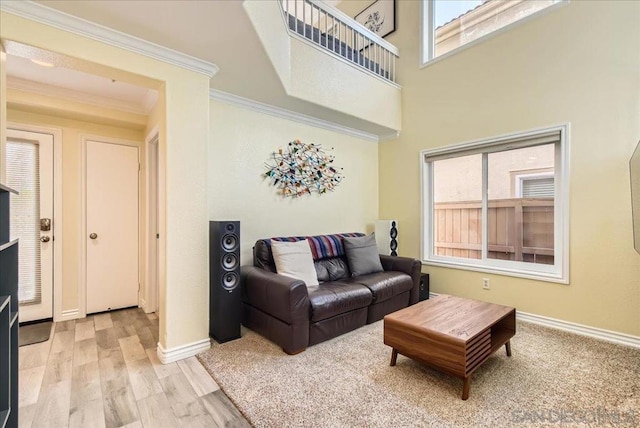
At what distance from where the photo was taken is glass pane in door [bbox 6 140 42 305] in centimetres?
298

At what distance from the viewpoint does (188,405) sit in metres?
1.79

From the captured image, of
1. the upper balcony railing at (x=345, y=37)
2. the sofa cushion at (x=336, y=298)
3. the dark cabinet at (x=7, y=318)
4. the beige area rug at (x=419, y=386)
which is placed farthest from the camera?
the upper balcony railing at (x=345, y=37)

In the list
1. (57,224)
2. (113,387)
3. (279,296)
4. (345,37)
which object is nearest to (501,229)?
(279,296)

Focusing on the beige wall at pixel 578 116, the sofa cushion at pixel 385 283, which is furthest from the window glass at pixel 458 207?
the sofa cushion at pixel 385 283

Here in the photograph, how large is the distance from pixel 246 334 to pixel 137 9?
2645 millimetres

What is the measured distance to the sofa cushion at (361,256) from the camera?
3447 mm

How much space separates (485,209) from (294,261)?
2.46m

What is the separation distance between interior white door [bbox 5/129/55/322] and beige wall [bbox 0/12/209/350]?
1.69 metres

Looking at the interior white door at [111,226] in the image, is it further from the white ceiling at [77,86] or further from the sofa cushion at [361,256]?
the sofa cushion at [361,256]

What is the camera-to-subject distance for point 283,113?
3.50 metres

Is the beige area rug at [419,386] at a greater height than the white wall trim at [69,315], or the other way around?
the white wall trim at [69,315]

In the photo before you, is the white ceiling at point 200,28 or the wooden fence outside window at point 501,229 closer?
the white ceiling at point 200,28

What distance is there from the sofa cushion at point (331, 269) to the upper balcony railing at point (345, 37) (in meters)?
2.40

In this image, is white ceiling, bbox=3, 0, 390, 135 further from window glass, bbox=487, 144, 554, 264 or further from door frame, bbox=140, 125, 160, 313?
window glass, bbox=487, 144, 554, 264
